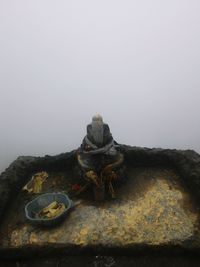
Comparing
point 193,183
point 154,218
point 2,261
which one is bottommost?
point 2,261

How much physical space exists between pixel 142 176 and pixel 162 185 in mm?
529

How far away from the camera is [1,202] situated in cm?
559

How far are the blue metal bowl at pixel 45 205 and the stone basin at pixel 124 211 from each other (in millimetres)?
138

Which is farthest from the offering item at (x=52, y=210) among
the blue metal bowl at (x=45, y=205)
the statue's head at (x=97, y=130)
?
the statue's head at (x=97, y=130)

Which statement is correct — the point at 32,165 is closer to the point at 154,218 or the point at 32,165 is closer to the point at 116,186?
the point at 116,186

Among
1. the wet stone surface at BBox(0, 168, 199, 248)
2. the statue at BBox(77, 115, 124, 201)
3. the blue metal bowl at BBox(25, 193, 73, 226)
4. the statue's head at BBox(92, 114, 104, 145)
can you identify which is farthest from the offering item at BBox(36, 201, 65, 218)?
the statue's head at BBox(92, 114, 104, 145)

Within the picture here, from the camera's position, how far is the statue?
5867 millimetres

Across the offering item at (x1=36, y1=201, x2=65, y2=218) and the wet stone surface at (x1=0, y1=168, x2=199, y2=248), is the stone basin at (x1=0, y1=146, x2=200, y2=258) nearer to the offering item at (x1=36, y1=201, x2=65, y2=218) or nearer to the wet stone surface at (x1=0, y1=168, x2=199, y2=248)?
the wet stone surface at (x1=0, y1=168, x2=199, y2=248)

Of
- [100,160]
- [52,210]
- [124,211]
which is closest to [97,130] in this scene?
[100,160]

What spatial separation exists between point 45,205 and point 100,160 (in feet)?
4.45

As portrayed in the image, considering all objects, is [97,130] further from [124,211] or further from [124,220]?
[124,220]

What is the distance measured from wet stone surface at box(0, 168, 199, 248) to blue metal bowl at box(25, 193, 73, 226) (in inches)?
5.4

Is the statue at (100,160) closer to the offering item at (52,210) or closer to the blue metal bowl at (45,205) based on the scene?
the blue metal bowl at (45,205)

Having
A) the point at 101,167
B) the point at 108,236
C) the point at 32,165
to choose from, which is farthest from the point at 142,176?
the point at 32,165
